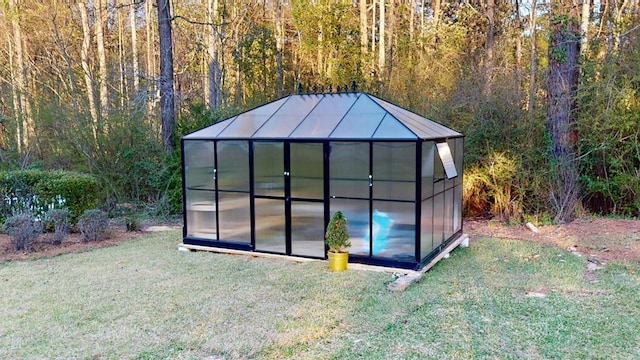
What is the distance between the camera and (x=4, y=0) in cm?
1310

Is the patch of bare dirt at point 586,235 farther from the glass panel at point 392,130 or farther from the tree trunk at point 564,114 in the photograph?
the glass panel at point 392,130

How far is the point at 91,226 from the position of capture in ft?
23.1

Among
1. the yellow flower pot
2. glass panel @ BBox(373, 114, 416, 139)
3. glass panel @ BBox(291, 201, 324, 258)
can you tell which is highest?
glass panel @ BBox(373, 114, 416, 139)

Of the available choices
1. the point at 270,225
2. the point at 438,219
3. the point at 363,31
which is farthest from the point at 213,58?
the point at 438,219

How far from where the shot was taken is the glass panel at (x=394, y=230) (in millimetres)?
5156

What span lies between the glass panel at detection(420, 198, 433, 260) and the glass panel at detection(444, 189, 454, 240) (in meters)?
0.59

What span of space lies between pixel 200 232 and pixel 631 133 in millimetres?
7133

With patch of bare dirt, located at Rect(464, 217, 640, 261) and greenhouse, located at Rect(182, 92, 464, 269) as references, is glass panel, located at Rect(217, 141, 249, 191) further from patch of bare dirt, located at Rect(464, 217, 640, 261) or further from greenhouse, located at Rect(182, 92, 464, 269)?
patch of bare dirt, located at Rect(464, 217, 640, 261)

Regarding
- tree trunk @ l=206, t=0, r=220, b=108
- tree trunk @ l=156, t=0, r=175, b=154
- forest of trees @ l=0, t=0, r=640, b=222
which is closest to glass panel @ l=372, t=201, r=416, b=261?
forest of trees @ l=0, t=0, r=640, b=222

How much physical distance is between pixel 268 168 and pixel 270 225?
72 centimetres

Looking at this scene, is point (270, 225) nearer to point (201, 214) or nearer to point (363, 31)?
point (201, 214)

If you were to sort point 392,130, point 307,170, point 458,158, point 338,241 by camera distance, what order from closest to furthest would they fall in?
point 338,241, point 392,130, point 307,170, point 458,158

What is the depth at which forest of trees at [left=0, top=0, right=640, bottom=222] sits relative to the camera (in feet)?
26.0

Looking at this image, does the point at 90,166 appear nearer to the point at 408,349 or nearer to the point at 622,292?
the point at 408,349
